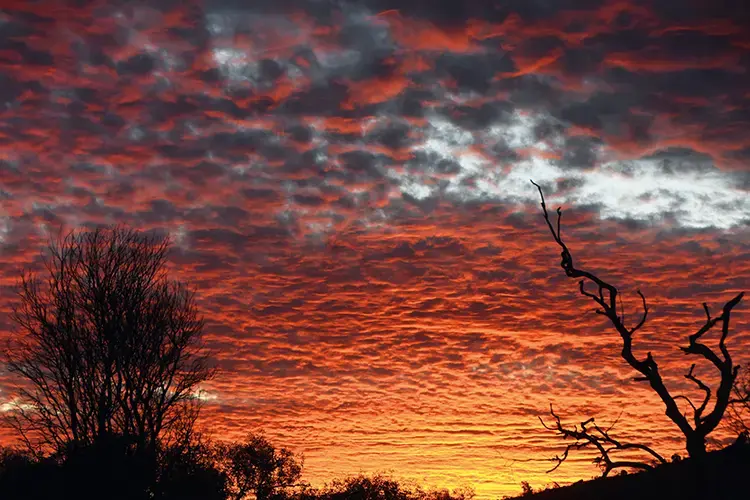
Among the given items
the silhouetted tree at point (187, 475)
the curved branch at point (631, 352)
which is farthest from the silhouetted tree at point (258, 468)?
the curved branch at point (631, 352)

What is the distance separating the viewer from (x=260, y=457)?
66.6 metres

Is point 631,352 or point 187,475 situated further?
point 187,475

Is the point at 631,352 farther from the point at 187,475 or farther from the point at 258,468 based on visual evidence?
the point at 258,468

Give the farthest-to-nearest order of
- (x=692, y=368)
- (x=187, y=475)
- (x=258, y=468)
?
1. (x=258, y=468)
2. (x=187, y=475)
3. (x=692, y=368)

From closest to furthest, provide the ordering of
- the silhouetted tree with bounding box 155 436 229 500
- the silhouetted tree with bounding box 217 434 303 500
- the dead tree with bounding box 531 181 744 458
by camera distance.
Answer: the dead tree with bounding box 531 181 744 458 < the silhouetted tree with bounding box 155 436 229 500 < the silhouetted tree with bounding box 217 434 303 500

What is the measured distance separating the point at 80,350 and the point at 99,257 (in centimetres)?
377

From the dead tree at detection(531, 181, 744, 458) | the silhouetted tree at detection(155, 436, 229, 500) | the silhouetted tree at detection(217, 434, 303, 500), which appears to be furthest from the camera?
the silhouetted tree at detection(217, 434, 303, 500)

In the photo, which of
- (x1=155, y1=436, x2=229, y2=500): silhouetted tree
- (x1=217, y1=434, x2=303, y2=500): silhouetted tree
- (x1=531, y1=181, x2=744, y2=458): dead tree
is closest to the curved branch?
(x1=531, y1=181, x2=744, y2=458): dead tree

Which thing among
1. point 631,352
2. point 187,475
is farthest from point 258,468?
point 631,352

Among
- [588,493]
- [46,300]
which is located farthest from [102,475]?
[588,493]

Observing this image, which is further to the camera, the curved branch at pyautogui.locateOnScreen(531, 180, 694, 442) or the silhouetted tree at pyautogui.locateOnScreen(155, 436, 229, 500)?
the silhouetted tree at pyautogui.locateOnScreen(155, 436, 229, 500)

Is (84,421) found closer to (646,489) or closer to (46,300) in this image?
(46,300)

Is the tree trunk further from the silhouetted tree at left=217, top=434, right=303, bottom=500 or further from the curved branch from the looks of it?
the silhouetted tree at left=217, top=434, right=303, bottom=500

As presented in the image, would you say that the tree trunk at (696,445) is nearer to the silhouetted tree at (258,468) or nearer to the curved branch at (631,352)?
the curved branch at (631,352)
